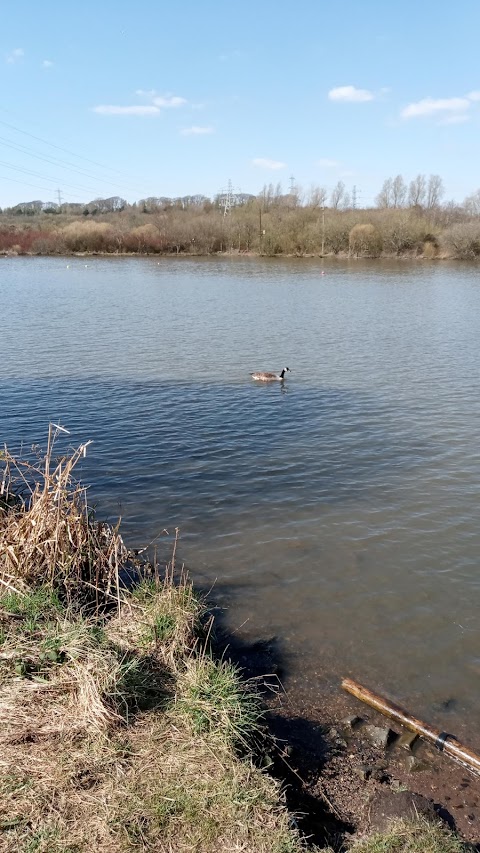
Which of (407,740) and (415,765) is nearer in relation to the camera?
(415,765)

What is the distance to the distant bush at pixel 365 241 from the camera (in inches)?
3423

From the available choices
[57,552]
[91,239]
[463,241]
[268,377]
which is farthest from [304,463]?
[91,239]

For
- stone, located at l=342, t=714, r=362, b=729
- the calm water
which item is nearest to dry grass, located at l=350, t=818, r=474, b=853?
stone, located at l=342, t=714, r=362, b=729

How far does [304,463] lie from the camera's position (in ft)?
46.6

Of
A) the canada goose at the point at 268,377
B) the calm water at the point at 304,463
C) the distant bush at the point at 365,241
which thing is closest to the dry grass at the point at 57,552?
the calm water at the point at 304,463

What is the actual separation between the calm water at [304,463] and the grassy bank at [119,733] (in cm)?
185

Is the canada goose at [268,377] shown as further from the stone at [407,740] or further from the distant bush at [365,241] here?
the distant bush at [365,241]

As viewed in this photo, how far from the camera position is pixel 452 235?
81.5 metres

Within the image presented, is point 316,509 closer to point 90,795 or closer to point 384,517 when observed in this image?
point 384,517

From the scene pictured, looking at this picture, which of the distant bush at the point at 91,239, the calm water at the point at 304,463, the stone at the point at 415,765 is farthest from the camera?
the distant bush at the point at 91,239

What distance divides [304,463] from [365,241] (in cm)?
8052

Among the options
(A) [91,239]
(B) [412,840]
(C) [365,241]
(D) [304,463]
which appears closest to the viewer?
(B) [412,840]

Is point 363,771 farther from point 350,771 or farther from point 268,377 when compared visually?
point 268,377

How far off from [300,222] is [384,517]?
89.2m
